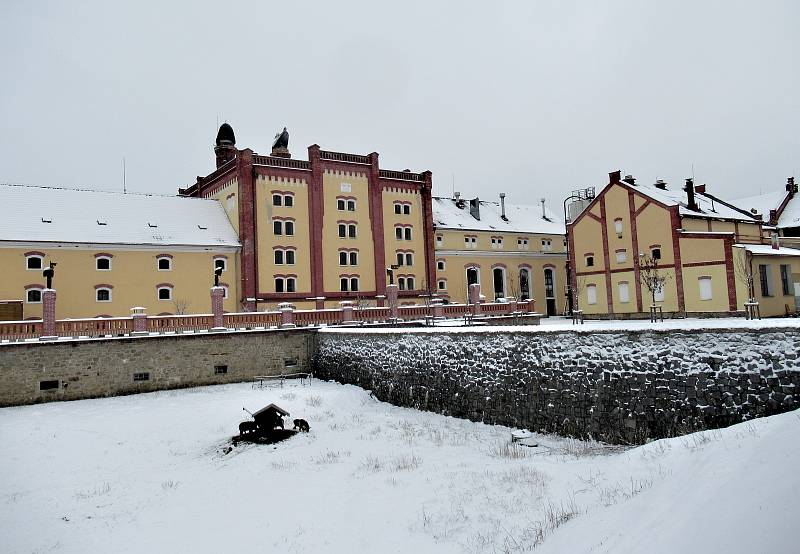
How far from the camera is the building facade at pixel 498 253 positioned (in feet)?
158

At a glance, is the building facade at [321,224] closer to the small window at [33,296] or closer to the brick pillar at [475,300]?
the brick pillar at [475,300]

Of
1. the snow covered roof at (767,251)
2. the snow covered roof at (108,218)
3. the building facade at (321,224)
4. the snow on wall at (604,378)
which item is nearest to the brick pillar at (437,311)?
the building facade at (321,224)

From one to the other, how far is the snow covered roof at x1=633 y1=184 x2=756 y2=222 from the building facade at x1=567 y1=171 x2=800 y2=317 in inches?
3.7

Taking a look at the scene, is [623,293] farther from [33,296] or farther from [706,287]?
[33,296]

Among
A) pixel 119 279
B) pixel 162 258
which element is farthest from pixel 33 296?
pixel 162 258

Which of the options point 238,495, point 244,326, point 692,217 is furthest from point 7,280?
point 692,217

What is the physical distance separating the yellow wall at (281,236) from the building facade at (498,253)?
11983mm

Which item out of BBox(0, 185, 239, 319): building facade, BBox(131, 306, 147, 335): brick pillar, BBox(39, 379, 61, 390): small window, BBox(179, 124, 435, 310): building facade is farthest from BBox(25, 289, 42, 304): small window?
BBox(179, 124, 435, 310): building facade

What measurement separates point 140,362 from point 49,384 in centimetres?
339

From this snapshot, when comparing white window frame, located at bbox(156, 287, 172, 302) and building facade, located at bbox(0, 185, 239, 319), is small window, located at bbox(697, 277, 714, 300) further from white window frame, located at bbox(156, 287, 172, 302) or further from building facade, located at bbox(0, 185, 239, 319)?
white window frame, located at bbox(156, 287, 172, 302)

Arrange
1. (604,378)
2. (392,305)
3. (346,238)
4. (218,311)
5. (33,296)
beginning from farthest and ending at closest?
(346,238) < (392,305) < (33,296) < (218,311) < (604,378)

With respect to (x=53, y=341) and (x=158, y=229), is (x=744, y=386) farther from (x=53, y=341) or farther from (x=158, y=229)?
(x=158, y=229)

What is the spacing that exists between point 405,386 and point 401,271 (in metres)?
21.3

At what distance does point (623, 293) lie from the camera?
41.2 meters
